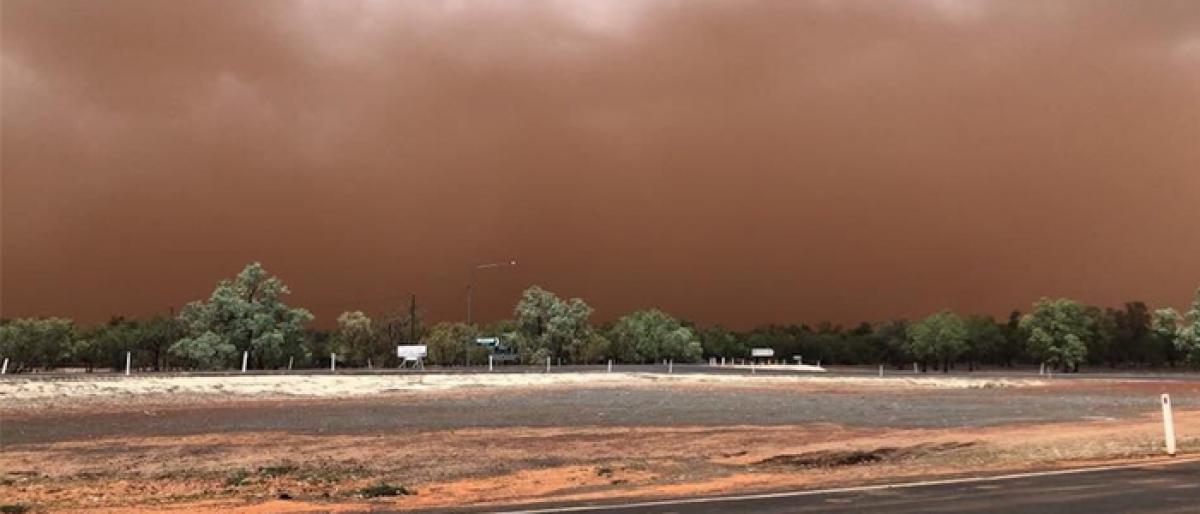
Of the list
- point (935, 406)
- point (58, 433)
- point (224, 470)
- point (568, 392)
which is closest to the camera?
point (224, 470)

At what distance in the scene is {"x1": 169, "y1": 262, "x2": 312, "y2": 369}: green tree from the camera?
111m

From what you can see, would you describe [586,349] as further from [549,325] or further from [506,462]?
[506,462]

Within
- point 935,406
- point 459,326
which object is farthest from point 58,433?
point 459,326

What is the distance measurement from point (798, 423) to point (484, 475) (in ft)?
59.3

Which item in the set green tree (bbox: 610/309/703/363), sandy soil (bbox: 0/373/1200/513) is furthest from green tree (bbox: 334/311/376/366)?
sandy soil (bbox: 0/373/1200/513)

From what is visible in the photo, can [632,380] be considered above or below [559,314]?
below

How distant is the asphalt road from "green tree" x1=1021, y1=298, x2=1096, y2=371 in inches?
5962

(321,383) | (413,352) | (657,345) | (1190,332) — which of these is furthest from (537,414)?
(657,345)

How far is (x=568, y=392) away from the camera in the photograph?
207 ft

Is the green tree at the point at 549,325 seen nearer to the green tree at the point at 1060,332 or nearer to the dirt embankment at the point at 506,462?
the green tree at the point at 1060,332

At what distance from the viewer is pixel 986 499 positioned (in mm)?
15008

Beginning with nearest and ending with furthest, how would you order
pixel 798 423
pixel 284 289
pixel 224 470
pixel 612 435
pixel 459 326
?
pixel 224 470 < pixel 612 435 < pixel 798 423 < pixel 284 289 < pixel 459 326

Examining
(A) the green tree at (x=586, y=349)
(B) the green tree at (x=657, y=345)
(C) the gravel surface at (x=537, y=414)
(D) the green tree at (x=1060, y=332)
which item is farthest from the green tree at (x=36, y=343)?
(D) the green tree at (x=1060, y=332)

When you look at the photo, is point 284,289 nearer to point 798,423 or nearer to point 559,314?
point 559,314
